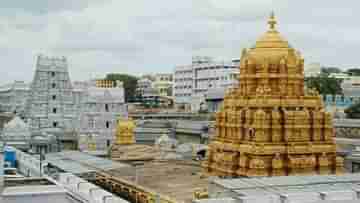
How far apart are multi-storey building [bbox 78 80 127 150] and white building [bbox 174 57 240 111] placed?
1255 inches

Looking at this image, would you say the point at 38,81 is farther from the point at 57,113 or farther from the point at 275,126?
the point at 275,126

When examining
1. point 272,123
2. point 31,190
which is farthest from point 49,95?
point 31,190

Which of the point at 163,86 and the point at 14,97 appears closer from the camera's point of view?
the point at 14,97

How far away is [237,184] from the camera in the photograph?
17703 mm

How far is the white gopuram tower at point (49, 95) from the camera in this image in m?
45.2

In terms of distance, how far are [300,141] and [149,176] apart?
260 inches

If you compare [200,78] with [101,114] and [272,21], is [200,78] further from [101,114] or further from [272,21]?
[272,21]

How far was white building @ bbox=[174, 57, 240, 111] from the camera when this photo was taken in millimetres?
79688

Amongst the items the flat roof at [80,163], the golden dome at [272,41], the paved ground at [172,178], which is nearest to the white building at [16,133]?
the flat roof at [80,163]

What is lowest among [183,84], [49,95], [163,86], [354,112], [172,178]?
[172,178]

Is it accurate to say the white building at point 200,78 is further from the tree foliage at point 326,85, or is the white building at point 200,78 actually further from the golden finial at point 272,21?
the golden finial at point 272,21

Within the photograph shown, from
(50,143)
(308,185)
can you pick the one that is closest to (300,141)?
(308,185)

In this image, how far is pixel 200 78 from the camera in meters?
83.8

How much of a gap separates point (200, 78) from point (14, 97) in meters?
26.2
